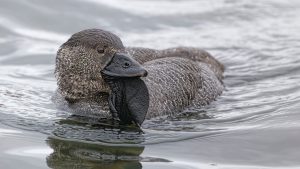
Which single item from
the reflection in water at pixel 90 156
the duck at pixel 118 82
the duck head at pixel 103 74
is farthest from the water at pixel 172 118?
the duck head at pixel 103 74

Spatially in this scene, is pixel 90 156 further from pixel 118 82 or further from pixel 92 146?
pixel 118 82

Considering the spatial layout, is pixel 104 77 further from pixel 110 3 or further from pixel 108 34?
pixel 110 3

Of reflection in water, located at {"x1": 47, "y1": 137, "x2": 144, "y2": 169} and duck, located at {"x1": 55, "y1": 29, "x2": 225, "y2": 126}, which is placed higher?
duck, located at {"x1": 55, "y1": 29, "x2": 225, "y2": 126}

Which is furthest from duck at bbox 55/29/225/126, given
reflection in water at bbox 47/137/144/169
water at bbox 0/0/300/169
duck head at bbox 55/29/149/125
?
reflection in water at bbox 47/137/144/169

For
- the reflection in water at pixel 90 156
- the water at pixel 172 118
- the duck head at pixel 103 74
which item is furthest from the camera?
the duck head at pixel 103 74

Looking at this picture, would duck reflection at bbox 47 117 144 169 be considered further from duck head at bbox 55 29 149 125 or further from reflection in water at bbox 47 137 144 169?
duck head at bbox 55 29 149 125

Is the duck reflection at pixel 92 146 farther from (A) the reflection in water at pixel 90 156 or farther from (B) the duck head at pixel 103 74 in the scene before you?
(B) the duck head at pixel 103 74

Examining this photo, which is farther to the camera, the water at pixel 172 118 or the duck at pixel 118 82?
the duck at pixel 118 82

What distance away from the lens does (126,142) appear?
880cm

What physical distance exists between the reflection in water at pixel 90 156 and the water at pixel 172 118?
0.03 ft

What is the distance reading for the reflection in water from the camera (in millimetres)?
7969

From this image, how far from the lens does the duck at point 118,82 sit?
354 inches

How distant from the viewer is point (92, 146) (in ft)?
28.2

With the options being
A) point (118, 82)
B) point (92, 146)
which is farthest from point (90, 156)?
point (118, 82)
